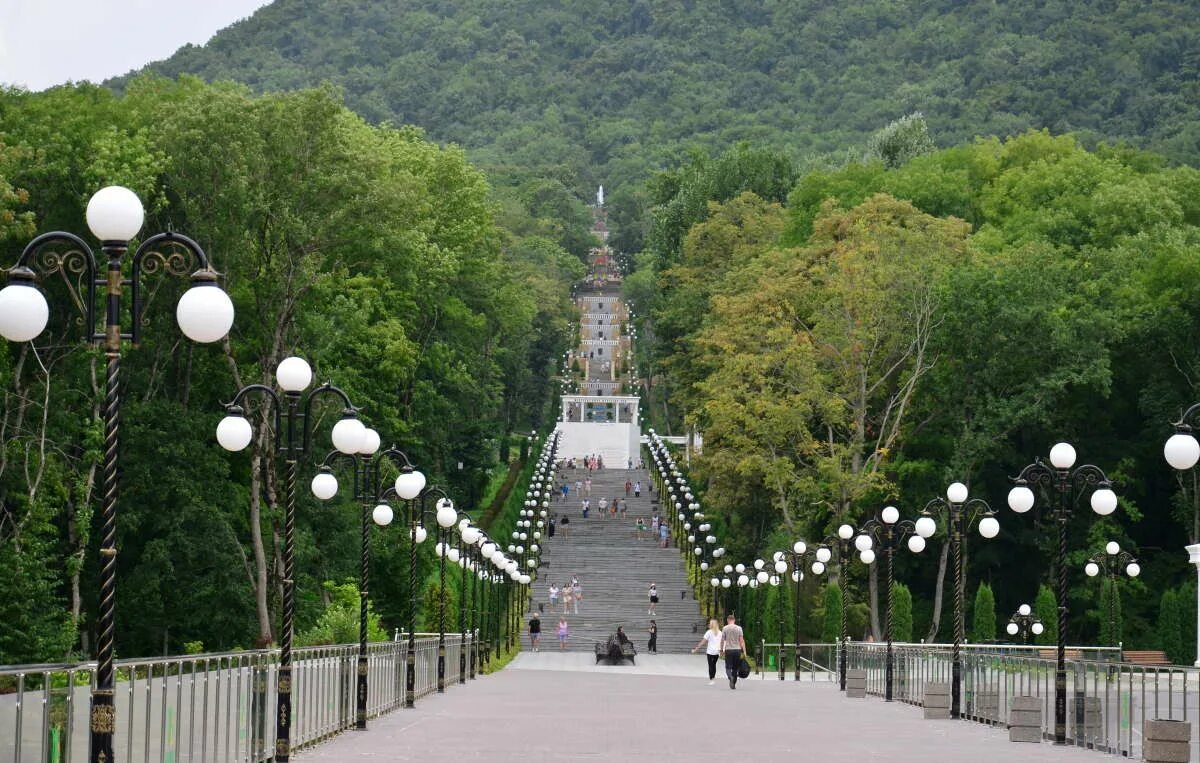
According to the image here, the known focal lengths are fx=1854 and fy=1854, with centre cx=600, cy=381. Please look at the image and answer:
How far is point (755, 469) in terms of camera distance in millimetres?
62188

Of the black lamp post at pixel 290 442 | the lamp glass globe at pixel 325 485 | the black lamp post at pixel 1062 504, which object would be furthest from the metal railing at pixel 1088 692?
the lamp glass globe at pixel 325 485

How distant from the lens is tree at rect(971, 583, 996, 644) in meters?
57.3

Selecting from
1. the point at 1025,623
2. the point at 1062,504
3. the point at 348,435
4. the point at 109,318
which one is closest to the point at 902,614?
the point at 1025,623

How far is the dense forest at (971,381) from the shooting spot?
6047cm

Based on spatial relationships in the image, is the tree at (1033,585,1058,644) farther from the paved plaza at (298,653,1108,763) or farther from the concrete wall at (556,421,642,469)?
the concrete wall at (556,421,642,469)

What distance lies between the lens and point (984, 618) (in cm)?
5769

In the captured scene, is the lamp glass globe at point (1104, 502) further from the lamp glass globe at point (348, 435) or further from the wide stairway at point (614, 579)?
the wide stairway at point (614, 579)

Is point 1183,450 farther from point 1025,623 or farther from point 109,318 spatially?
point 1025,623

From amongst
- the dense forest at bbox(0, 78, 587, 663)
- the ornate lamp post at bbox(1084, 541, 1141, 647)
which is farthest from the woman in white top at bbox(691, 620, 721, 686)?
the ornate lamp post at bbox(1084, 541, 1141, 647)

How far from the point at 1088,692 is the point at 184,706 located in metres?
11.5

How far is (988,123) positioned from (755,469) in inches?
3232

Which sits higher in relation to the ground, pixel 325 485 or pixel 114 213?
pixel 114 213

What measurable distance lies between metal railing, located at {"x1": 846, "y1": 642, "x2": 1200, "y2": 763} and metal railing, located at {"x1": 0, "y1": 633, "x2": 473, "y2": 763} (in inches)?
329

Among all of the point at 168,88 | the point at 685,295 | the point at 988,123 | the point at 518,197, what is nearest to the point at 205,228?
the point at 168,88
